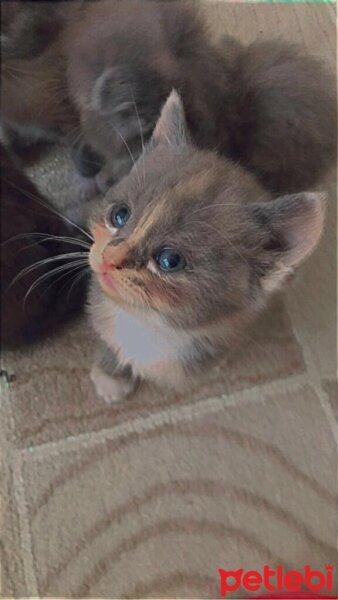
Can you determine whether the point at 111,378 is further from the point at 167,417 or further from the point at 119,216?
the point at 119,216

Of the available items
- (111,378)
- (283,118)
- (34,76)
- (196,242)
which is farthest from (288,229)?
(34,76)

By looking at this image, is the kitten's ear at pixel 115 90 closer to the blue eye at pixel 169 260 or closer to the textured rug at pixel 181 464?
the textured rug at pixel 181 464

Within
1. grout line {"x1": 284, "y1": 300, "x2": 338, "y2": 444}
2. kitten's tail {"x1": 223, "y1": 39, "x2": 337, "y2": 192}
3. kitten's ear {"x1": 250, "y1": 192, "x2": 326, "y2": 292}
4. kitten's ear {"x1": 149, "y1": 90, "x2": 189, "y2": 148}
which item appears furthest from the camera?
grout line {"x1": 284, "y1": 300, "x2": 338, "y2": 444}

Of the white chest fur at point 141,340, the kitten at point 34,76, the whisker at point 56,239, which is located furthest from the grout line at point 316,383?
the kitten at point 34,76

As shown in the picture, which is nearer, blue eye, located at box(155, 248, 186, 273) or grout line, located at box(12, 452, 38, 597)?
blue eye, located at box(155, 248, 186, 273)

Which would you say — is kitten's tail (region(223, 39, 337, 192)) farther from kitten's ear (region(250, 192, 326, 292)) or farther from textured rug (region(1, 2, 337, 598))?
kitten's ear (region(250, 192, 326, 292))

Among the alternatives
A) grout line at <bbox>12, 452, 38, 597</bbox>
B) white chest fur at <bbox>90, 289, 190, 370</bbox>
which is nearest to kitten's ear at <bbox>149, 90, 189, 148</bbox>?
white chest fur at <bbox>90, 289, 190, 370</bbox>
